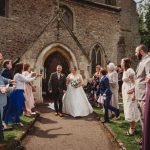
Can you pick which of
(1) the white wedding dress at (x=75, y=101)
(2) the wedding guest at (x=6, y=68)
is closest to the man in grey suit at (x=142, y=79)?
(2) the wedding guest at (x=6, y=68)

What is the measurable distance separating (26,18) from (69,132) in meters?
10.8

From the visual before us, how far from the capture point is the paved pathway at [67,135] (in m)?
8.48

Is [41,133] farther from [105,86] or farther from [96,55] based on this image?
[96,55]

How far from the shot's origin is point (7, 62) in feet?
35.0

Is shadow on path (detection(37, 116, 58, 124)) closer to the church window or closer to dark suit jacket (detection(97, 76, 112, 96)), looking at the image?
dark suit jacket (detection(97, 76, 112, 96))

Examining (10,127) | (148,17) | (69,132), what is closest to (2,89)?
(10,127)

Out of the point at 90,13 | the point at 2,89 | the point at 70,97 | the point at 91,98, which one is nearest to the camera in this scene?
the point at 2,89

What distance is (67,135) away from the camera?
32.1 feet

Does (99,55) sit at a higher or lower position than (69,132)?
higher

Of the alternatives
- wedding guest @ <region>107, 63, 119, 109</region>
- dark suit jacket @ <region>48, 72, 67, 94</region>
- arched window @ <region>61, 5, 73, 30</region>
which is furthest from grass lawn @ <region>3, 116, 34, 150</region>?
arched window @ <region>61, 5, 73, 30</region>

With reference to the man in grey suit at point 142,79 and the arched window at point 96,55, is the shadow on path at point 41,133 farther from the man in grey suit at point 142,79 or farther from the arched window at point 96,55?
the arched window at point 96,55

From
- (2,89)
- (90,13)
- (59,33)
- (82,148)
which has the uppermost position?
(90,13)

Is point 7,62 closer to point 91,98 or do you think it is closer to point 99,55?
point 91,98

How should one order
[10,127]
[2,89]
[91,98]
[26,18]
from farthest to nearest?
[26,18] < [91,98] < [10,127] < [2,89]
